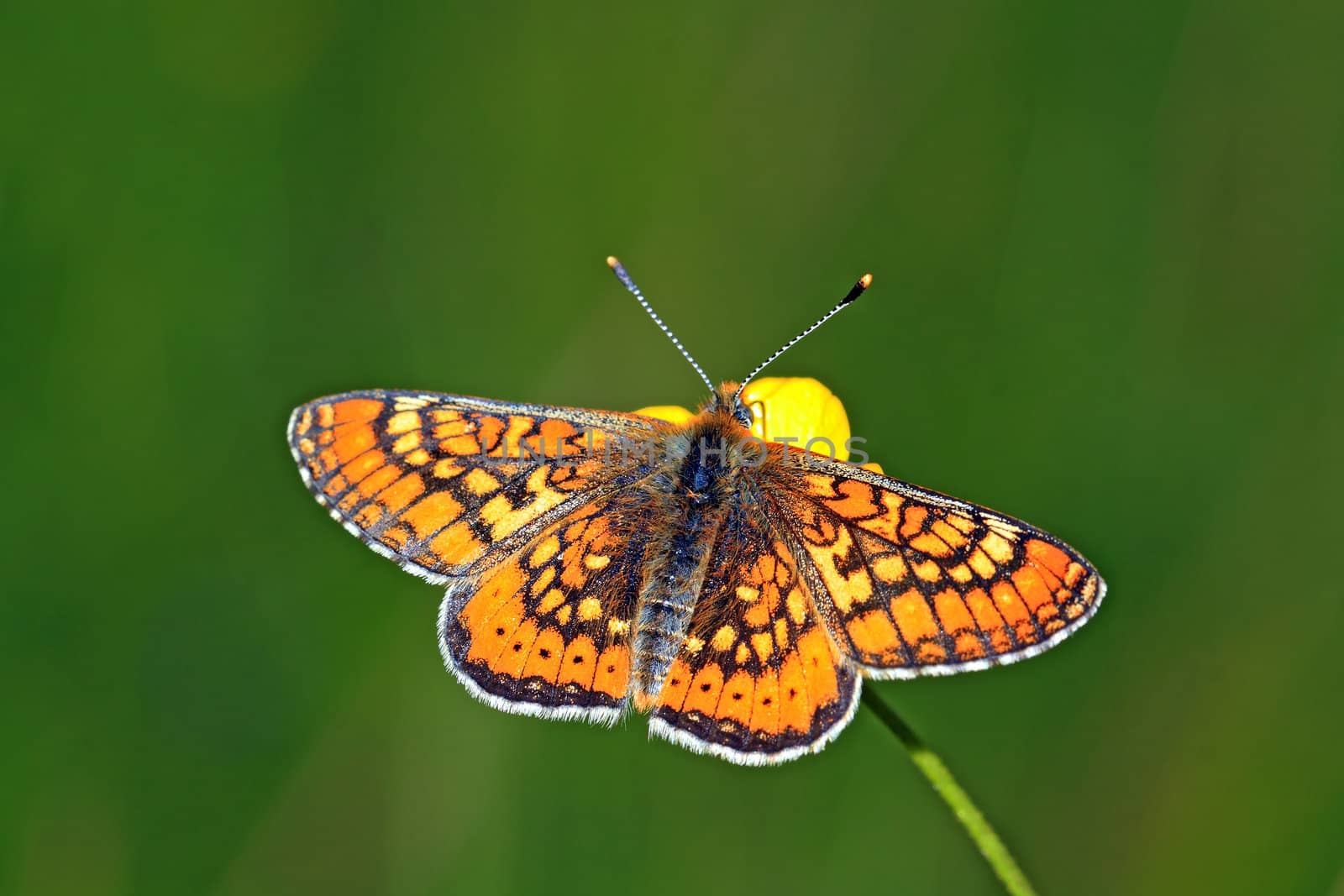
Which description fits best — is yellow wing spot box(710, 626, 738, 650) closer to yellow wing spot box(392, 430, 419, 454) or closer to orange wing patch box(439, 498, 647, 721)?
orange wing patch box(439, 498, 647, 721)

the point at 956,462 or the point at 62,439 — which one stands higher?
the point at 62,439

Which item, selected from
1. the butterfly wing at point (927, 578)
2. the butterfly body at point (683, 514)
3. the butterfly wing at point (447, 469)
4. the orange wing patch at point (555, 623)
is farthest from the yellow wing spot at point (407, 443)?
the butterfly wing at point (927, 578)

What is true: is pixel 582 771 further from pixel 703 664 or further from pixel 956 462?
pixel 956 462

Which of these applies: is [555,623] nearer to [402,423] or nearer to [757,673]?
[757,673]

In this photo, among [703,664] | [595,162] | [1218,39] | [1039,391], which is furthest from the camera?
[595,162]

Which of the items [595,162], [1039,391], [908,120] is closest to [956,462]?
[1039,391]

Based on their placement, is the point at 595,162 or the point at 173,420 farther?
the point at 595,162

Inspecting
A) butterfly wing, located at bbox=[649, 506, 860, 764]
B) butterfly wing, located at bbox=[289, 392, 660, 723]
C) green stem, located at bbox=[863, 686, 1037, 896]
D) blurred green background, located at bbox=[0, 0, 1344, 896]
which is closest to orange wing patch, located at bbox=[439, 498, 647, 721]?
butterfly wing, located at bbox=[289, 392, 660, 723]
